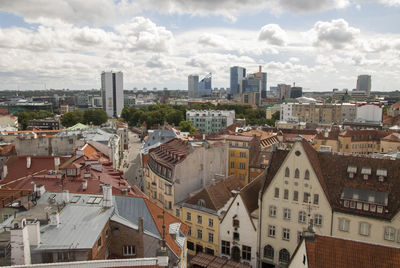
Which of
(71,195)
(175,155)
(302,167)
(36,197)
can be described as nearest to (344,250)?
(302,167)

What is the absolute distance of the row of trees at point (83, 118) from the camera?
163m

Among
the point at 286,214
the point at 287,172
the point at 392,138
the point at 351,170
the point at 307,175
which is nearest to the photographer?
the point at 351,170

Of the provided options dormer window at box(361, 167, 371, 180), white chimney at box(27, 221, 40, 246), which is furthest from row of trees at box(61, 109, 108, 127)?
white chimney at box(27, 221, 40, 246)

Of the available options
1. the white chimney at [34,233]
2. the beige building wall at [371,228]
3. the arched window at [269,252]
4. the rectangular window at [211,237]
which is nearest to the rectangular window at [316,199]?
the beige building wall at [371,228]

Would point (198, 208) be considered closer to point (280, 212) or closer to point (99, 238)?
point (280, 212)

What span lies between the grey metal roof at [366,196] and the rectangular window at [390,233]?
8.53 ft

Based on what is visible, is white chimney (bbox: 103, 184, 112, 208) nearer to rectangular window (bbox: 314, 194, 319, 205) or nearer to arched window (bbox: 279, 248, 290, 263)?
arched window (bbox: 279, 248, 290, 263)

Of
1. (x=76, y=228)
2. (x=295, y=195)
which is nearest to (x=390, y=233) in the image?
(x=295, y=195)

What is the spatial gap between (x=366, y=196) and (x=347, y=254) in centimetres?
1433

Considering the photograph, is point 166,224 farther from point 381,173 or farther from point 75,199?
point 381,173

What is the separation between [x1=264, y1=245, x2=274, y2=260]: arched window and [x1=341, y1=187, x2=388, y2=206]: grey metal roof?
10884 millimetres

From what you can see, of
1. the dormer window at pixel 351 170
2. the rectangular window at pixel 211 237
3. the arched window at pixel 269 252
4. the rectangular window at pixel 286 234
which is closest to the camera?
the dormer window at pixel 351 170

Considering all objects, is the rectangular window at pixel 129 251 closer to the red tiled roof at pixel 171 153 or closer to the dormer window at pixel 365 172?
the red tiled roof at pixel 171 153

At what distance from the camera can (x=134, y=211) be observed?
27.7m
